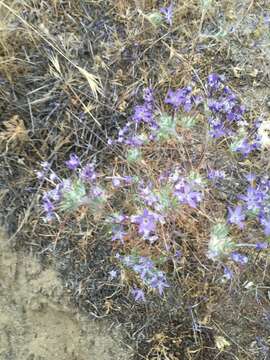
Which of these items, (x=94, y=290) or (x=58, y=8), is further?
(x=58, y=8)

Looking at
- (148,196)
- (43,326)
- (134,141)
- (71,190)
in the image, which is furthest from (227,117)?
(43,326)

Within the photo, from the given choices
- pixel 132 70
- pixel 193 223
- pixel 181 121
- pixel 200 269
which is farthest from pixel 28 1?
pixel 200 269

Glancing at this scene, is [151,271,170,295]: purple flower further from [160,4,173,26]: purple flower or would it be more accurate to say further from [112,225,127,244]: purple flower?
[160,4,173,26]: purple flower

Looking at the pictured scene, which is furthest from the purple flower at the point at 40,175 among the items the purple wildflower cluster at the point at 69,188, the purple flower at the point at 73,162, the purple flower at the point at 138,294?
the purple flower at the point at 138,294

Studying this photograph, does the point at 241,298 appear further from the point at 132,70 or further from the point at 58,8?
the point at 58,8

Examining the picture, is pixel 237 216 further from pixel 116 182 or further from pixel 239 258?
pixel 116 182

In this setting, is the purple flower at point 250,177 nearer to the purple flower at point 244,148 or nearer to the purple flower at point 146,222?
the purple flower at point 244,148

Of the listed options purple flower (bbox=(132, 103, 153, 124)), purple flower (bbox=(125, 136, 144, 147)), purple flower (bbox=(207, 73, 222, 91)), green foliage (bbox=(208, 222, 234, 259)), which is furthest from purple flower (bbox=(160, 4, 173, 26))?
green foliage (bbox=(208, 222, 234, 259))
